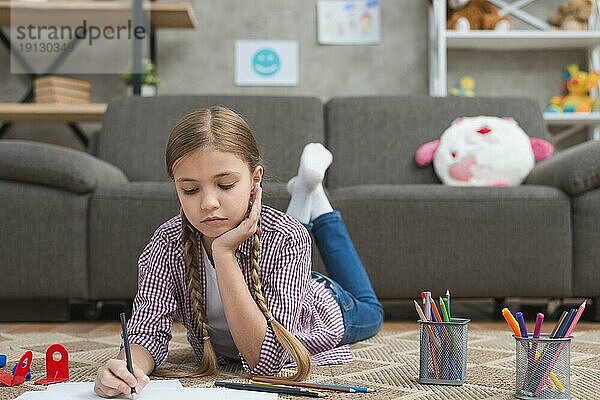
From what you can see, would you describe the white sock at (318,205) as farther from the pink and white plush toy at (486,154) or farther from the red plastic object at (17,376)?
the pink and white plush toy at (486,154)

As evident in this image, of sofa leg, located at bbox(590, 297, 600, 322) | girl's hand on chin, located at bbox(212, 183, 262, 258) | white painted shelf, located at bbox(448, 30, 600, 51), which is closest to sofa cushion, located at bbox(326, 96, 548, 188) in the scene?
white painted shelf, located at bbox(448, 30, 600, 51)

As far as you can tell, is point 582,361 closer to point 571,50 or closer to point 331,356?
point 331,356

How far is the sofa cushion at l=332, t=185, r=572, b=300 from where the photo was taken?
238 centimetres

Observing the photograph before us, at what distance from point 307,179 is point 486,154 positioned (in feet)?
3.54

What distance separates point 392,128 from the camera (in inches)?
119

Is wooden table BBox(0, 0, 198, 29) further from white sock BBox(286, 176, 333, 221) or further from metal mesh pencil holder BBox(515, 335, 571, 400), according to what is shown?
metal mesh pencil holder BBox(515, 335, 571, 400)

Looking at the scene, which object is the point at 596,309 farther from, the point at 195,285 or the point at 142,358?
the point at 142,358

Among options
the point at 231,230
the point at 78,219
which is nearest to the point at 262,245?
the point at 231,230

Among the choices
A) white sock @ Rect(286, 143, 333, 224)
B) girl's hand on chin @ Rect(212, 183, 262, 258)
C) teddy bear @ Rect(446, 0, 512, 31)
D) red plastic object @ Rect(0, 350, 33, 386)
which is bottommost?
red plastic object @ Rect(0, 350, 33, 386)

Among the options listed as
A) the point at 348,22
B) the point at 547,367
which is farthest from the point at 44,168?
the point at 348,22

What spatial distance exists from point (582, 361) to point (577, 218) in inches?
33.8

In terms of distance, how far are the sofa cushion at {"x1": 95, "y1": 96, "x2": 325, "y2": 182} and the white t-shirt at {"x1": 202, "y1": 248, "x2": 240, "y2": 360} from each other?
53.9 inches

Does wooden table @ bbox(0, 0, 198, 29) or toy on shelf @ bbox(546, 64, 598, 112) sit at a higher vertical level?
wooden table @ bbox(0, 0, 198, 29)

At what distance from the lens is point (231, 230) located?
1350 mm
